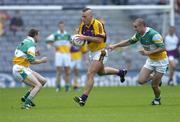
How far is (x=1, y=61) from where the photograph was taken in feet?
106

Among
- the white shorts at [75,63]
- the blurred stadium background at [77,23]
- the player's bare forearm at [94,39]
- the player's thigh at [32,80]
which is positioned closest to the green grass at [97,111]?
the player's thigh at [32,80]

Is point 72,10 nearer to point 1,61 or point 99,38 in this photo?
point 1,61

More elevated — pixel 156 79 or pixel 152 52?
pixel 152 52

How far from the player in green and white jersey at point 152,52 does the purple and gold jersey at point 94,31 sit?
35 cm

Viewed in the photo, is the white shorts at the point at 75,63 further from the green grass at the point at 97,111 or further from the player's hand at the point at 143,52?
the player's hand at the point at 143,52

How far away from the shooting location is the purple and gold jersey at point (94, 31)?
18.1 m

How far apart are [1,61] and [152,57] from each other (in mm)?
15006

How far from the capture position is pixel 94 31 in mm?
18125

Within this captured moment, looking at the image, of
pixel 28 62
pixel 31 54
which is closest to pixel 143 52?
pixel 31 54

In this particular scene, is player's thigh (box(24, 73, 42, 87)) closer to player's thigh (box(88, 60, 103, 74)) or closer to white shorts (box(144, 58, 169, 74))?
player's thigh (box(88, 60, 103, 74))

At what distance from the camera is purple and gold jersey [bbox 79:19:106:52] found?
59.5 ft

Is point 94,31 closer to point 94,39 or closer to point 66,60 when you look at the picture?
point 94,39

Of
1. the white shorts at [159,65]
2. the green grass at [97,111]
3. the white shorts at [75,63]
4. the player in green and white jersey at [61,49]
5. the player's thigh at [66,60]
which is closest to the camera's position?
the green grass at [97,111]

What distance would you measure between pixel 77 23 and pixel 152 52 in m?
16.4
